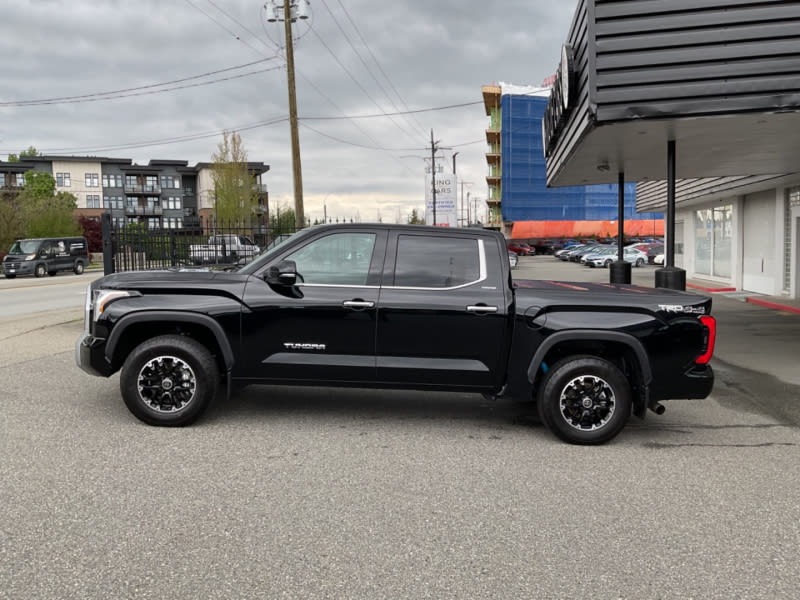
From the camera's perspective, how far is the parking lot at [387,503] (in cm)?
321

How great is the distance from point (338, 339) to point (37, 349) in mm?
6599

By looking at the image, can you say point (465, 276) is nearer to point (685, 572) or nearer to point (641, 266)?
point (685, 572)

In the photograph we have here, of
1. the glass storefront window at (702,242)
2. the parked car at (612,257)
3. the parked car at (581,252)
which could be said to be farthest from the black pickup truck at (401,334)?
the parked car at (581,252)

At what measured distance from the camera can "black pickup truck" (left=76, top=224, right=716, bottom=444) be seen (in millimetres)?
5406

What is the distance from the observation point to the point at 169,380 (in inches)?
220

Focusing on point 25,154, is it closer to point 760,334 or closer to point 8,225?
point 8,225

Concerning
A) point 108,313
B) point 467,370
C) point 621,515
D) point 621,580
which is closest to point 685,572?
point 621,580

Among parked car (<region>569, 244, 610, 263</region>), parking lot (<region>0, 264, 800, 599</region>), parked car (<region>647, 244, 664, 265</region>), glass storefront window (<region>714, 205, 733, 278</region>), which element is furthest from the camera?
parked car (<region>569, 244, 610, 263</region>)

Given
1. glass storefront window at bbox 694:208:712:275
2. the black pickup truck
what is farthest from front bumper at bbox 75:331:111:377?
glass storefront window at bbox 694:208:712:275

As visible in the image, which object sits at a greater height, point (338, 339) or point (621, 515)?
point (338, 339)

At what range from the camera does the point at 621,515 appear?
4.01 meters

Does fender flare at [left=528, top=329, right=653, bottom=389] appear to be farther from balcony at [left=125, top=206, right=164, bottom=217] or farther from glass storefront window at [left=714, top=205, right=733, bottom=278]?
balcony at [left=125, top=206, right=164, bottom=217]

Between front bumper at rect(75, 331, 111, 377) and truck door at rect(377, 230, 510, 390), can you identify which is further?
front bumper at rect(75, 331, 111, 377)

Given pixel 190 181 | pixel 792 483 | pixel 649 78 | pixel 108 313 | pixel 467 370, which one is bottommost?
pixel 792 483
